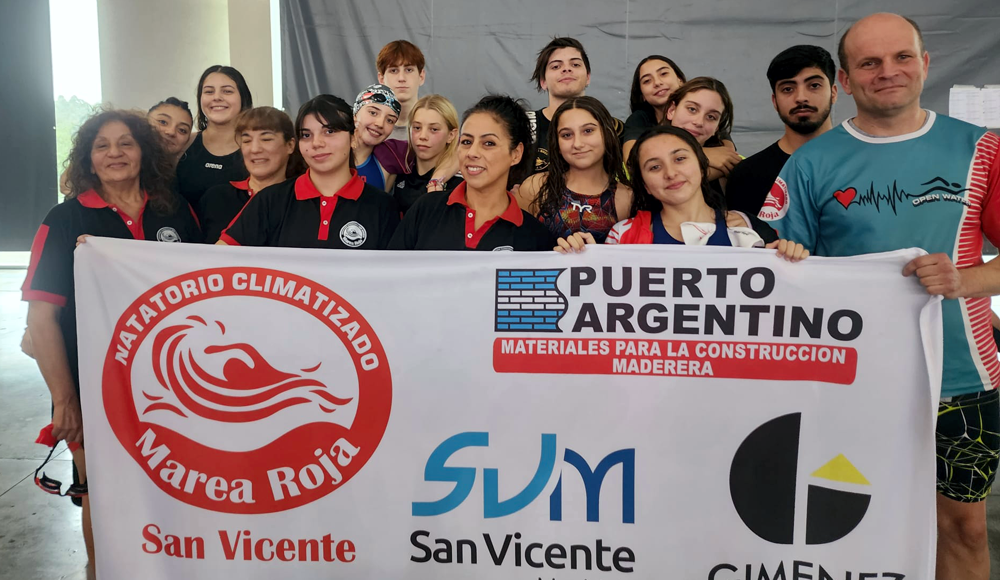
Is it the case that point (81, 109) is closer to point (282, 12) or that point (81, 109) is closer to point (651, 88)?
→ point (282, 12)

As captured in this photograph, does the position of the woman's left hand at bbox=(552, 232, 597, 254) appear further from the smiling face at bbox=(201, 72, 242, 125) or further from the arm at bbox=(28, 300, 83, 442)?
the smiling face at bbox=(201, 72, 242, 125)

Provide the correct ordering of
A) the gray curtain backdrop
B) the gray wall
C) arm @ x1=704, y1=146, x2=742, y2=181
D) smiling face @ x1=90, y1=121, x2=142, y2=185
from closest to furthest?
smiling face @ x1=90, y1=121, x2=142, y2=185, arm @ x1=704, y1=146, x2=742, y2=181, the gray curtain backdrop, the gray wall

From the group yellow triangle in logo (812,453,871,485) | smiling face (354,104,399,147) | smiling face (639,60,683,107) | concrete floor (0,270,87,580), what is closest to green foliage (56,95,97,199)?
concrete floor (0,270,87,580)

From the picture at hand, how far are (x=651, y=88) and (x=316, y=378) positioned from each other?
6.23 feet

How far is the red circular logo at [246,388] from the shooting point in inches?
79.0

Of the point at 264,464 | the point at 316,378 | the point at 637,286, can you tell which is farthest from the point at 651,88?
the point at 264,464

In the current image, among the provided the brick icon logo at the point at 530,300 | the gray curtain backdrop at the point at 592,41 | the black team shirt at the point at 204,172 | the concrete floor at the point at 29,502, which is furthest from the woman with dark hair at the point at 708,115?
the gray curtain backdrop at the point at 592,41

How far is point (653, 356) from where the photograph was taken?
194 centimetres

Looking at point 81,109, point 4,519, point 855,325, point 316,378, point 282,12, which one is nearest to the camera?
point 855,325

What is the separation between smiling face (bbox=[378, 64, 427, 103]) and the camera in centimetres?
354

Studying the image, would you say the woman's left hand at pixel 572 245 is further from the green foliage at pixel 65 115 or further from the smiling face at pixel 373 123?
the green foliage at pixel 65 115

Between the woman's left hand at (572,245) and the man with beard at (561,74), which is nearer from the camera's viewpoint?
the woman's left hand at (572,245)

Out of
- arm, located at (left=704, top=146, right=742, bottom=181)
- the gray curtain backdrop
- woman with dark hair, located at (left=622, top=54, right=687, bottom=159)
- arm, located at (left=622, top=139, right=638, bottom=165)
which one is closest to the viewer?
arm, located at (left=704, top=146, right=742, bottom=181)

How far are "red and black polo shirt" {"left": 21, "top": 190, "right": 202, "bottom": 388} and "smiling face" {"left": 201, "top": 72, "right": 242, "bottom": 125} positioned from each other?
0.89 metres
